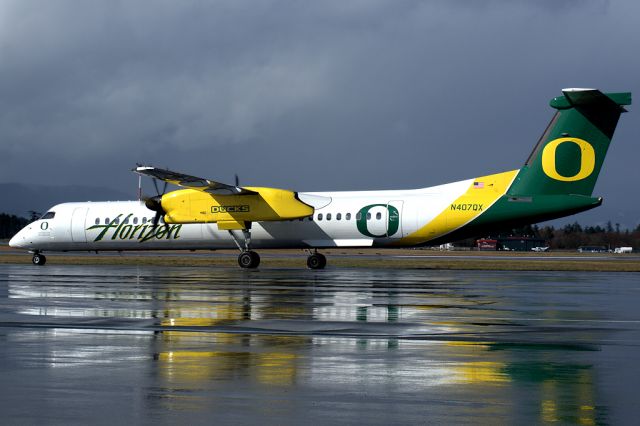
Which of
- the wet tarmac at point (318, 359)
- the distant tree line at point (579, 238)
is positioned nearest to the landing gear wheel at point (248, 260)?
the wet tarmac at point (318, 359)

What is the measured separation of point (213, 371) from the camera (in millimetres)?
9961

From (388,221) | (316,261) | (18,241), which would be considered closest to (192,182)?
(316,261)

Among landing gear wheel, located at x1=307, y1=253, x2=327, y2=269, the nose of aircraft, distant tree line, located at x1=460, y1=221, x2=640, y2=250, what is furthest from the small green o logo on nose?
distant tree line, located at x1=460, y1=221, x2=640, y2=250

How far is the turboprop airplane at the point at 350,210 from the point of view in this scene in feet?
118

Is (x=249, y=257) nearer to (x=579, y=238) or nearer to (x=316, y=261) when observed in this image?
(x=316, y=261)

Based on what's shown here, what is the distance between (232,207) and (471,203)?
457 inches

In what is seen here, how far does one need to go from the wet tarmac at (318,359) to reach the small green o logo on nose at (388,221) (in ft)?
55.9

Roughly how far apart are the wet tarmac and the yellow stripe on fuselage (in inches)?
618

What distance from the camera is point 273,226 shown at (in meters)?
41.1

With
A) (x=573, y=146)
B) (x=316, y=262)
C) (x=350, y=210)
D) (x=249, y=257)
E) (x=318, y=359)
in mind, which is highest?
(x=573, y=146)

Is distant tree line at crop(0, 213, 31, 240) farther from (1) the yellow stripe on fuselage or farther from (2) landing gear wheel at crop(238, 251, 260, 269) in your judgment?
(1) the yellow stripe on fuselage

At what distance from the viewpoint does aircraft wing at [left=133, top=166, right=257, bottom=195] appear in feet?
130

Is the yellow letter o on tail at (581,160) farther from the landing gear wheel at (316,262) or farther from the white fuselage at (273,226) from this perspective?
the landing gear wheel at (316,262)

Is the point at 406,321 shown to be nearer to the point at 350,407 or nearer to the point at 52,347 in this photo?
the point at 52,347
